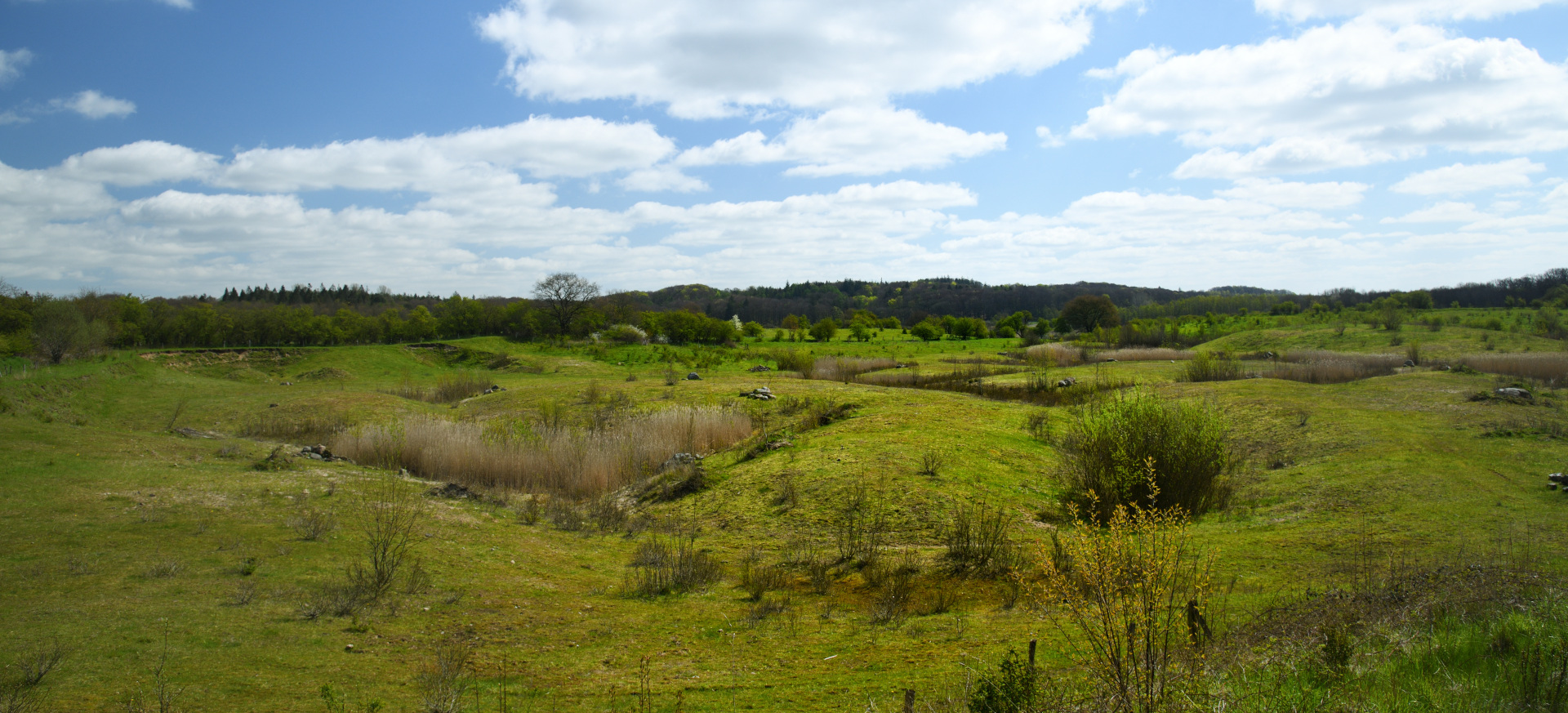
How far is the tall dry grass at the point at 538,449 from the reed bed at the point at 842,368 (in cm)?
1711

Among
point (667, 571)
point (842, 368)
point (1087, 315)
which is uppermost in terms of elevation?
point (1087, 315)

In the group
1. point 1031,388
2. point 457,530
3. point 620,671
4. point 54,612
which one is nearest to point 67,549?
point 54,612

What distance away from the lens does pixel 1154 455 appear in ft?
34.7

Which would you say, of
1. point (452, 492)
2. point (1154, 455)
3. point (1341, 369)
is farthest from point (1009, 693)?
point (1341, 369)

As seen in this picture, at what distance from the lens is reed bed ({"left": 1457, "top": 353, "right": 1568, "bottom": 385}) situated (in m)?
25.8

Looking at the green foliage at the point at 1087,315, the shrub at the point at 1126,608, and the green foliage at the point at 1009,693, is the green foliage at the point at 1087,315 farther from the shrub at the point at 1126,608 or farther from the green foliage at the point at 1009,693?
the green foliage at the point at 1009,693

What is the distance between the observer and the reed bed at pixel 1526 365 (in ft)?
84.5

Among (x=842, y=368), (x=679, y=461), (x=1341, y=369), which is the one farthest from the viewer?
(x=842, y=368)

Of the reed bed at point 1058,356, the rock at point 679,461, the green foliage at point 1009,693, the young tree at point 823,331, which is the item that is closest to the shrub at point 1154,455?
the green foliage at point 1009,693

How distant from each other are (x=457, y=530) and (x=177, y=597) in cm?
380

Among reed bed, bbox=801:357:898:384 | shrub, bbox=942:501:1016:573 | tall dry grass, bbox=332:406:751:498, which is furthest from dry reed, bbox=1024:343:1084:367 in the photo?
shrub, bbox=942:501:1016:573

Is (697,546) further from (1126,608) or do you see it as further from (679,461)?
(1126,608)

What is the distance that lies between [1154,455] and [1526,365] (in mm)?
29634

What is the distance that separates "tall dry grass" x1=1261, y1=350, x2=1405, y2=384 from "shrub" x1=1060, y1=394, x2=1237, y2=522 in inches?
817
